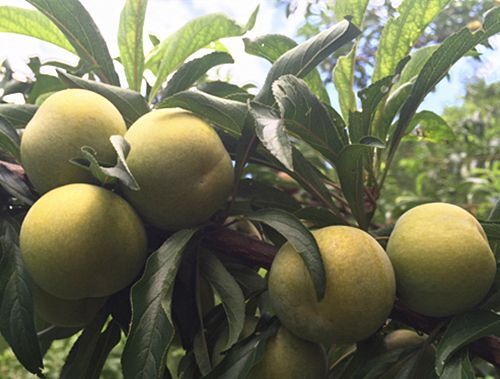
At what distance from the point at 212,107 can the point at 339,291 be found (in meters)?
0.31

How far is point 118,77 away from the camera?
985mm

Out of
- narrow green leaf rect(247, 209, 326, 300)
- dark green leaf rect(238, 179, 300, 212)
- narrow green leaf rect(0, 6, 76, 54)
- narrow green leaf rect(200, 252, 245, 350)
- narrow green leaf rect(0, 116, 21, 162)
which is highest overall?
narrow green leaf rect(0, 6, 76, 54)

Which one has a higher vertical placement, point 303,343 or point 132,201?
point 132,201

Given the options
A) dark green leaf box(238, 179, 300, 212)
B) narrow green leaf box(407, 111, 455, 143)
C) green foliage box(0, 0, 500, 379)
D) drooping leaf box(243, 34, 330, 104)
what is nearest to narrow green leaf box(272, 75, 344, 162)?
green foliage box(0, 0, 500, 379)

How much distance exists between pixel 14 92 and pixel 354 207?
2.14 ft

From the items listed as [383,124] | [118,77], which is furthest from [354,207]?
[118,77]

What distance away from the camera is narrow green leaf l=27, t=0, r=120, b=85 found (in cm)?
90

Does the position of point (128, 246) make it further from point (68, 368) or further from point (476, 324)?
point (476, 324)

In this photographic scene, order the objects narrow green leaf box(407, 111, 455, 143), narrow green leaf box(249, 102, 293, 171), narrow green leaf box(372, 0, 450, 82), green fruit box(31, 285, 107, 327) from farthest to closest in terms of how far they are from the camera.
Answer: narrow green leaf box(407, 111, 455, 143) < narrow green leaf box(372, 0, 450, 82) < green fruit box(31, 285, 107, 327) < narrow green leaf box(249, 102, 293, 171)

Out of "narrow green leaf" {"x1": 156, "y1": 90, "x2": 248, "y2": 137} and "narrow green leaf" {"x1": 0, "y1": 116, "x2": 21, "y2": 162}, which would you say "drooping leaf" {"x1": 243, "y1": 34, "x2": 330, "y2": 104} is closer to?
"narrow green leaf" {"x1": 156, "y1": 90, "x2": 248, "y2": 137}

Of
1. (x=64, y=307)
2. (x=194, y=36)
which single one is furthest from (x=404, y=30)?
(x=64, y=307)

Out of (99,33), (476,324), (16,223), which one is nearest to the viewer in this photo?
(476,324)

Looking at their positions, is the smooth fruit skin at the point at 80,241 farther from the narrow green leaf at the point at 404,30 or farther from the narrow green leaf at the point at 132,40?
the narrow green leaf at the point at 404,30

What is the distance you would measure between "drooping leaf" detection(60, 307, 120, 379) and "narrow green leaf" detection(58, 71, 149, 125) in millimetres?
313
